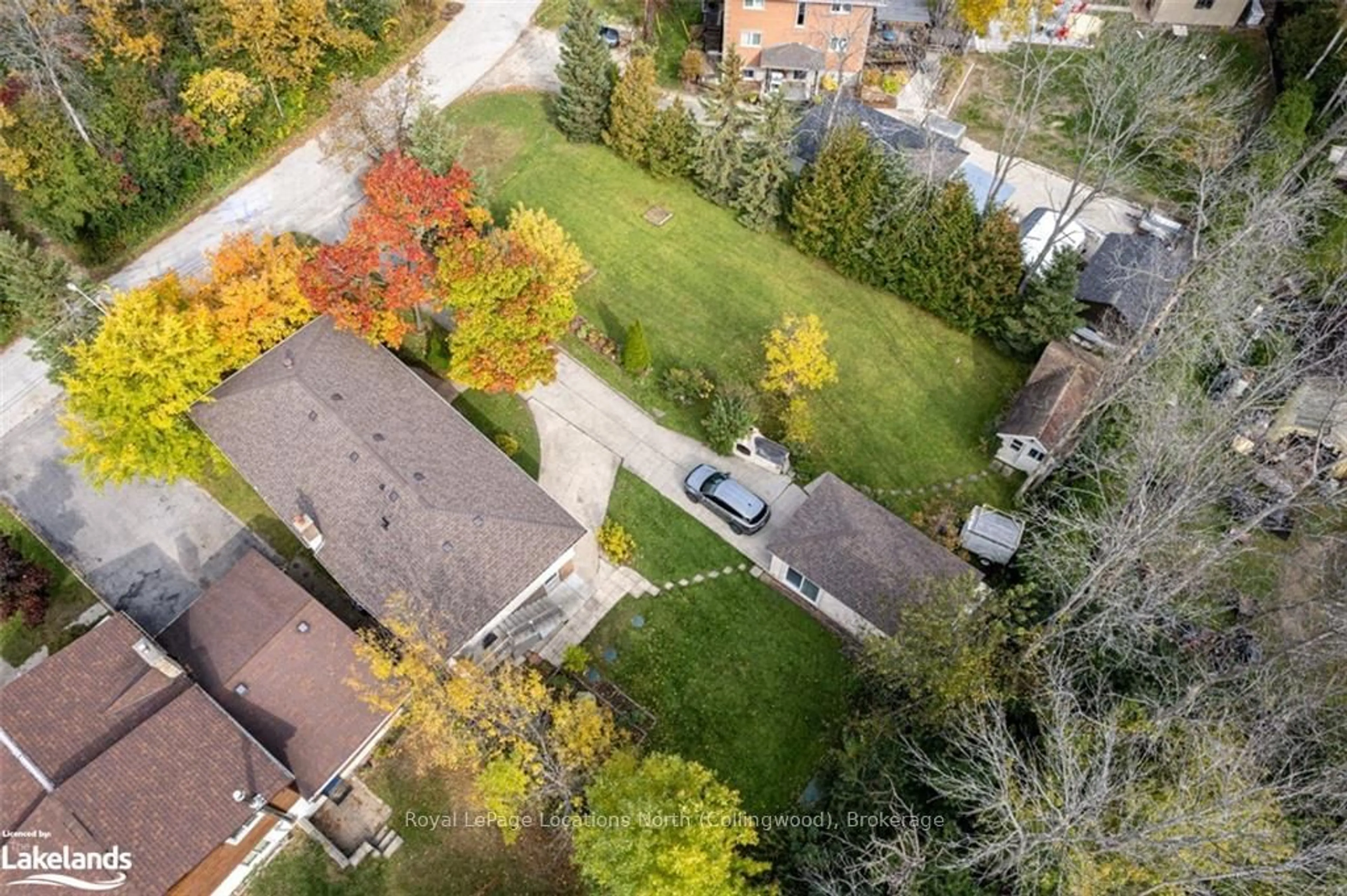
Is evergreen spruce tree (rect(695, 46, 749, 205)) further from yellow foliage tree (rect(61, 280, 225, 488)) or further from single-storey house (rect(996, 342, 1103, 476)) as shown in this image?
yellow foliage tree (rect(61, 280, 225, 488))

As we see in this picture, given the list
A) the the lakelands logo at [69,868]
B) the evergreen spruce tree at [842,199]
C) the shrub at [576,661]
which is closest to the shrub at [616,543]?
the shrub at [576,661]

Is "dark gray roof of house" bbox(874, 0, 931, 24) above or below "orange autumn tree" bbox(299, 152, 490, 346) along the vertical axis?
above

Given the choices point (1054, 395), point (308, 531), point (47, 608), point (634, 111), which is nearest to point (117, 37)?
point (634, 111)

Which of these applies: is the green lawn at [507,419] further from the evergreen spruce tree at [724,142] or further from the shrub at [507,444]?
the evergreen spruce tree at [724,142]

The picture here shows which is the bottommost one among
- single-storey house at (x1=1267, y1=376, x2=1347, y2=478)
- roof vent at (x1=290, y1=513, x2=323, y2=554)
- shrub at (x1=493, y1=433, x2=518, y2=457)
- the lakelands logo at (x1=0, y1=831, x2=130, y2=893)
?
the lakelands logo at (x1=0, y1=831, x2=130, y2=893)

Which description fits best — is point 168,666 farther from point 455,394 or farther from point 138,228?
point 138,228

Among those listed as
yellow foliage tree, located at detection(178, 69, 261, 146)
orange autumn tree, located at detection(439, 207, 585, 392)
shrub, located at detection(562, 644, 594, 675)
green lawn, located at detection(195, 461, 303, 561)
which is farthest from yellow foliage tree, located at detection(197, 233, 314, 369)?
shrub, located at detection(562, 644, 594, 675)

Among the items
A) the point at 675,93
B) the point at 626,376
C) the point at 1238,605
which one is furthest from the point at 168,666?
the point at 675,93
